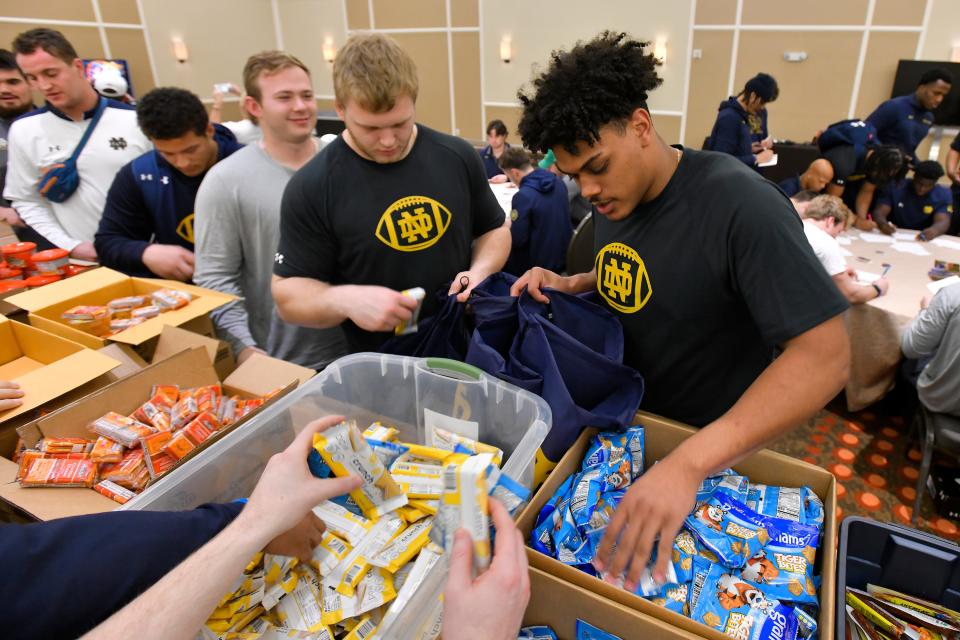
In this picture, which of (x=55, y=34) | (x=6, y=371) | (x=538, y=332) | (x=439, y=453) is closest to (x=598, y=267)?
(x=538, y=332)

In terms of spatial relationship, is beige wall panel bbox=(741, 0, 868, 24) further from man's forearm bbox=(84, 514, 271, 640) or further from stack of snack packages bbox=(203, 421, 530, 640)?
man's forearm bbox=(84, 514, 271, 640)

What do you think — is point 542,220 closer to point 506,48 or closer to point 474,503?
point 474,503

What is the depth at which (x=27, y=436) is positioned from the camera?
1.27 m

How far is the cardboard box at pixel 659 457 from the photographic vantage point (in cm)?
79

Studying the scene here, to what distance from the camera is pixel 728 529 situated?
0.96 m

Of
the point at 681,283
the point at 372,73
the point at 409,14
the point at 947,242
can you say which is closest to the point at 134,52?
the point at 409,14

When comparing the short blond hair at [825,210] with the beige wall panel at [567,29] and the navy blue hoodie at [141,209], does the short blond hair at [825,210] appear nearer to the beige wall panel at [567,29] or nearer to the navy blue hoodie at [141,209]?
the navy blue hoodie at [141,209]

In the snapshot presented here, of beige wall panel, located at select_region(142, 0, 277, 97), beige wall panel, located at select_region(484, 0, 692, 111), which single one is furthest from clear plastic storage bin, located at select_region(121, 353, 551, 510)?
beige wall panel, located at select_region(142, 0, 277, 97)

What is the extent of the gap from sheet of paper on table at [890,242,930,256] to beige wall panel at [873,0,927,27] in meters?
4.47

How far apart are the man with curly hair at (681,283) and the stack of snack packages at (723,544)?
0.25 feet

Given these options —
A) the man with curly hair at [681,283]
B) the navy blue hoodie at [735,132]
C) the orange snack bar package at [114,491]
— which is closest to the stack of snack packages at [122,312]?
the orange snack bar package at [114,491]

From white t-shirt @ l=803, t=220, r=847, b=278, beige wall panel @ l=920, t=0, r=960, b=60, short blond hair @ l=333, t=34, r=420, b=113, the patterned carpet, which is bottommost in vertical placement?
the patterned carpet

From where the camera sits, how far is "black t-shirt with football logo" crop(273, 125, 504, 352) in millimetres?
1585

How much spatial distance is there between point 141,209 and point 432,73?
759 cm
